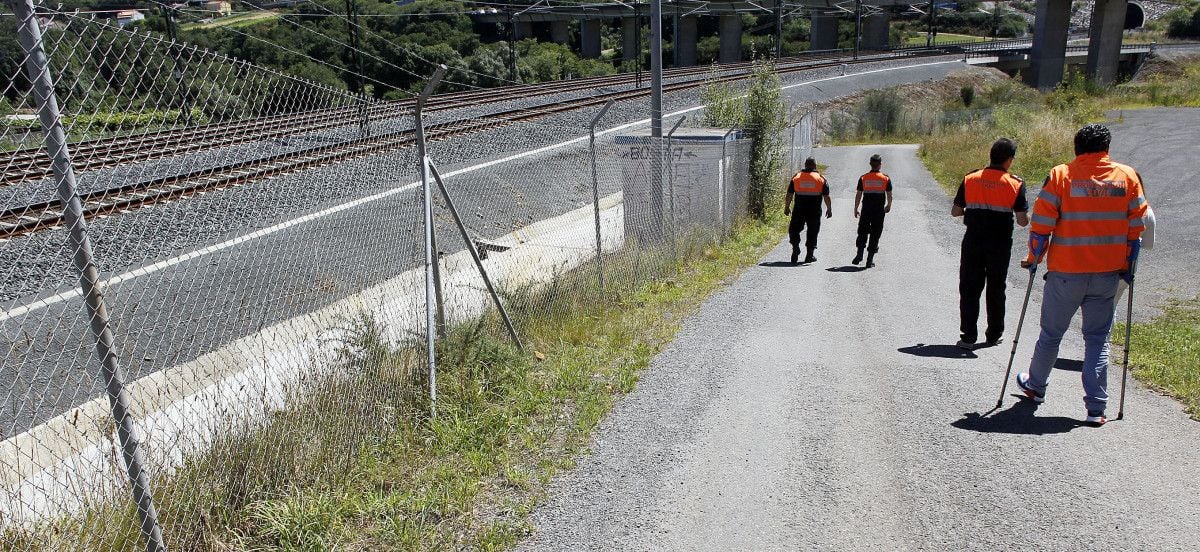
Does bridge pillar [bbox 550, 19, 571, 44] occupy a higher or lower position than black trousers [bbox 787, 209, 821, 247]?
higher

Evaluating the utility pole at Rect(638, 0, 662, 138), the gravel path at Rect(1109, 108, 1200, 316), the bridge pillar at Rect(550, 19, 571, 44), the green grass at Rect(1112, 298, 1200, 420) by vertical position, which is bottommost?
the gravel path at Rect(1109, 108, 1200, 316)

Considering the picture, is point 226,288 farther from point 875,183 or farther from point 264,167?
point 875,183

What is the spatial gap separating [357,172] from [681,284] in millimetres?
4278

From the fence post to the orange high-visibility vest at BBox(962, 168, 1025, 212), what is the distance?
6596mm

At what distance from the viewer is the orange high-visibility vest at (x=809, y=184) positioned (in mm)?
12000

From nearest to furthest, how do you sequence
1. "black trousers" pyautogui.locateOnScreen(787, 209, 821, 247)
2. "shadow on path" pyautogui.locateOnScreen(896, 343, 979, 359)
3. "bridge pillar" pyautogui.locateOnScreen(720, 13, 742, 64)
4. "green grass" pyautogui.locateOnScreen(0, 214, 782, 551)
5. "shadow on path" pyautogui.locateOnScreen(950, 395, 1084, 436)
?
"green grass" pyautogui.locateOnScreen(0, 214, 782, 551) → "shadow on path" pyautogui.locateOnScreen(950, 395, 1084, 436) → "shadow on path" pyautogui.locateOnScreen(896, 343, 979, 359) → "black trousers" pyautogui.locateOnScreen(787, 209, 821, 247) → "bridge pillar" pyautogui.locateOnScreen(720, 13, 742, 64)

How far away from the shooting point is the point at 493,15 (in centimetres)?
7925

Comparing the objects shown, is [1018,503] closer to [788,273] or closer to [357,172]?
[788,273]

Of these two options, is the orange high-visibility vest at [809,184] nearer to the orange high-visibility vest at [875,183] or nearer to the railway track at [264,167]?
the orange high-visibility vest at [875,183]

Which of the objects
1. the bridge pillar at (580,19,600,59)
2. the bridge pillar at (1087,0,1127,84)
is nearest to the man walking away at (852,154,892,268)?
the bridge pillar at (1087,0,1127,84)

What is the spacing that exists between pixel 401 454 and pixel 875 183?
8401 mm

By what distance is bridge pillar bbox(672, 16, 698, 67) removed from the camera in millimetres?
86506

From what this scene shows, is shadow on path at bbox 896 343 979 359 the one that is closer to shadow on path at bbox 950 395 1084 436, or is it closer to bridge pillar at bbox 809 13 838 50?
shadow on path at bbox 950 395 1084 436

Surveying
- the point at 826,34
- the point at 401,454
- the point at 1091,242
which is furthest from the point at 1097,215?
the point at 826,34
